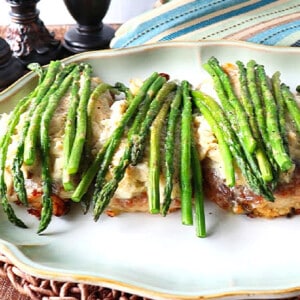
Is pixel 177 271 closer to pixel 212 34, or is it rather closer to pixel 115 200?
pixel 115 200

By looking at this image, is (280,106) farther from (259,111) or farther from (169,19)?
(169,19)

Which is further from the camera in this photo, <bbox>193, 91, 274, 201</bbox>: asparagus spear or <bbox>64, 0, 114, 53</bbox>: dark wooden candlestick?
<bbox>64, 0, 114, 53</bbox>: dark wooden candlestick

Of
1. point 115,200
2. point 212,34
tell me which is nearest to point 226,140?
point 115,200

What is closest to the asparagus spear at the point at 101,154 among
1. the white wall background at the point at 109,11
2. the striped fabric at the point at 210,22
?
the striped fabric at the point at 210,22

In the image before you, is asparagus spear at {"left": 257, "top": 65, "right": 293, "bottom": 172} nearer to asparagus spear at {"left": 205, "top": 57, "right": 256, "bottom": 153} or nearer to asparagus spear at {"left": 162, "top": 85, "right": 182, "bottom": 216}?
asparagus spear at {"left": 205, "top": 57, "right": 256, "bottom": 153}

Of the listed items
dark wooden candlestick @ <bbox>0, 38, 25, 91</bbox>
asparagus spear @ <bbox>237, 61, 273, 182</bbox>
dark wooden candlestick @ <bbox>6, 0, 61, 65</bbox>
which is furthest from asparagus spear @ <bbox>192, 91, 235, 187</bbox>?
dark wooden candlestick @ <bbox>6, 0, 61, 65</bbox>

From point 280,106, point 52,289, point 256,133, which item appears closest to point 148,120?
point 256,133

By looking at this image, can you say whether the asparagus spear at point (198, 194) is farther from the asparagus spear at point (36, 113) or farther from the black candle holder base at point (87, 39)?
the black candle holder base at point (87, 39)
